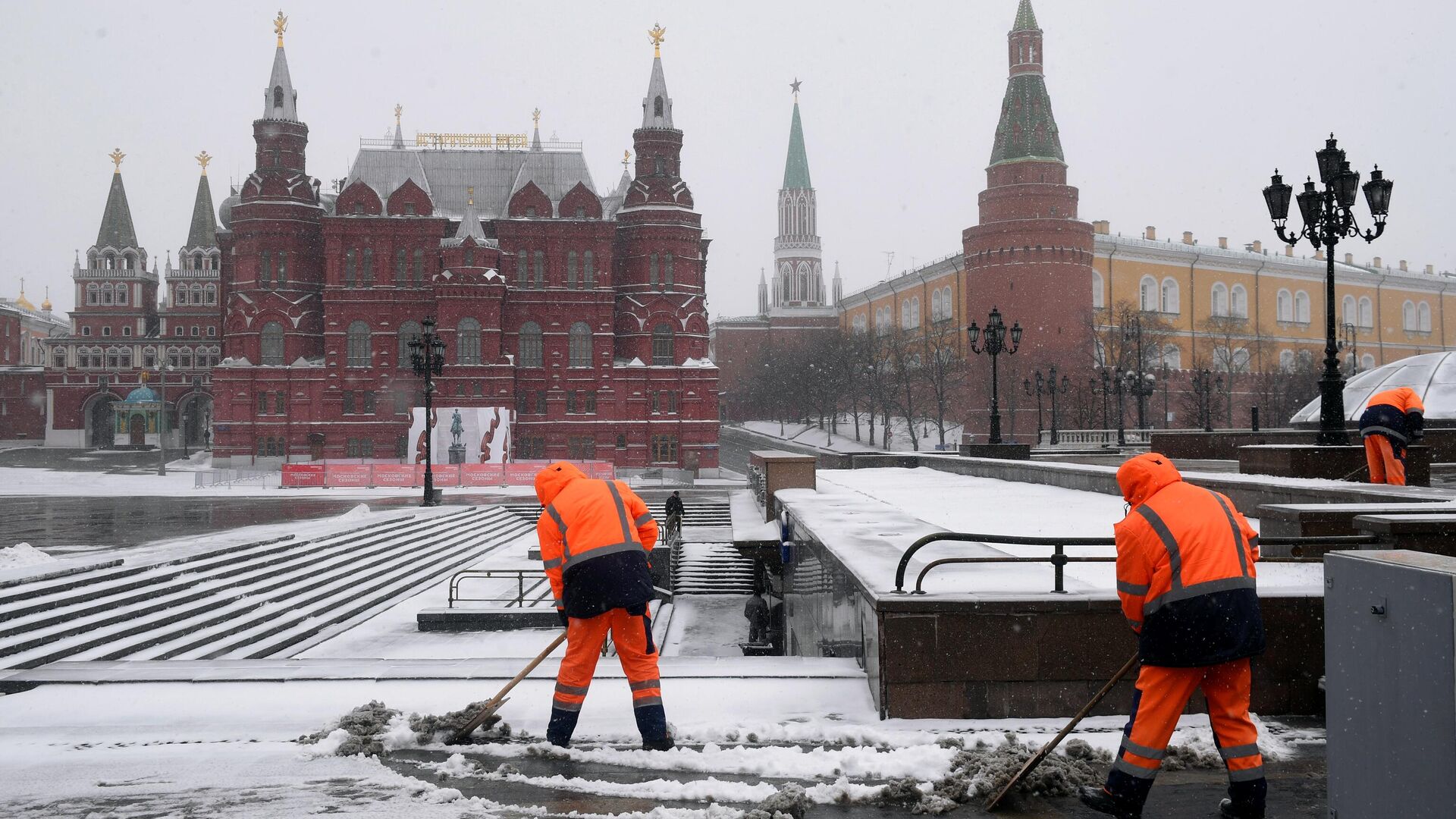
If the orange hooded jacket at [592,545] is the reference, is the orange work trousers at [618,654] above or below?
below

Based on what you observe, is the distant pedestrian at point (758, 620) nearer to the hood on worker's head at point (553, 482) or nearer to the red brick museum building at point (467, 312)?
the hood on worker's head at point (553, 482)

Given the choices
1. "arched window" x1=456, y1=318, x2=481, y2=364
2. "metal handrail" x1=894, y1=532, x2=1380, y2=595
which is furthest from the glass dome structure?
"arched window" x1=456, y1=318, x2=481, y2=364

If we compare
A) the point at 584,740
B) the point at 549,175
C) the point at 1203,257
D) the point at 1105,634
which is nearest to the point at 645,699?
the point at 584,740

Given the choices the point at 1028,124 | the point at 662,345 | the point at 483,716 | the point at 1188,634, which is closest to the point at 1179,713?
the point at 1188,634

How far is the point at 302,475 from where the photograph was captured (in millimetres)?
38719

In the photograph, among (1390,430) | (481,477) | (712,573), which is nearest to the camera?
(1390,430)

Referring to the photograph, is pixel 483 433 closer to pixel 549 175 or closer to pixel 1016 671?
pixel 549 175

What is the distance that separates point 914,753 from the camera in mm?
5344

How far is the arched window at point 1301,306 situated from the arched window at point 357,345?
72.4 metres

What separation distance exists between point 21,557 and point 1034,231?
2453 inches

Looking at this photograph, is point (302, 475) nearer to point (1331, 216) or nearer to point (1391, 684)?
point (1331, 216)

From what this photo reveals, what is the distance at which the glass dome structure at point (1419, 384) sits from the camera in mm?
25141

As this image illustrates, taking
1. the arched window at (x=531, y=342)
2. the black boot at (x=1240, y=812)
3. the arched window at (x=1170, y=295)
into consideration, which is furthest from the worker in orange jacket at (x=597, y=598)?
the arched window at (x=1170, y=295)

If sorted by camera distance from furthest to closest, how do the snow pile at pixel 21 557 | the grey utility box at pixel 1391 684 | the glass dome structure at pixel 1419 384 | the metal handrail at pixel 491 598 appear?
1. the glass dome structure at pixel 1419 384
2. the metal handrail at pixel 491 598
3. the snow pile at pixel 21 557
4. the grey utility box at pixel 1391 684
